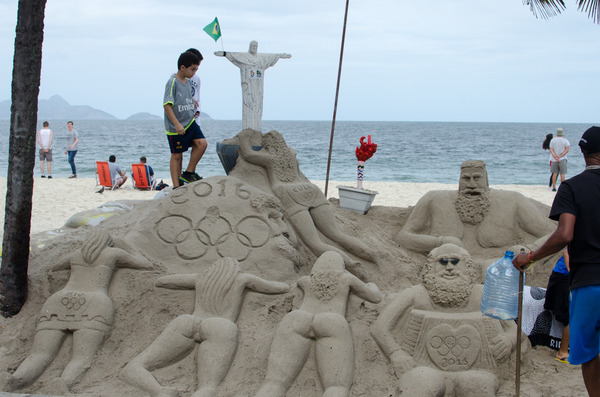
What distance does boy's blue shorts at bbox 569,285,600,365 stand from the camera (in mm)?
3092

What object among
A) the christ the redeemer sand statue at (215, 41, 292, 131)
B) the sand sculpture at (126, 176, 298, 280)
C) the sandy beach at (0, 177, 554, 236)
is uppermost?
the christ the redeemer sand statue at (215, 41, 292, 131)

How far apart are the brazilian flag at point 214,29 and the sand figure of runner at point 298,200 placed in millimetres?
1484

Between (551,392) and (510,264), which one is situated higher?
(510,264)

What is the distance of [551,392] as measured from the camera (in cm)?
393

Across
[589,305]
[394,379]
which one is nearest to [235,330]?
[394,379]

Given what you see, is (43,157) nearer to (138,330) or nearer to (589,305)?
(138,330)

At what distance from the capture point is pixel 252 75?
6621mm

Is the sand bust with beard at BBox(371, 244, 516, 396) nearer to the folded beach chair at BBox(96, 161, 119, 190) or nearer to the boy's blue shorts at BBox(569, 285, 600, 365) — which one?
the boy's blue shorts at BBox(569, 285, 600, 365)

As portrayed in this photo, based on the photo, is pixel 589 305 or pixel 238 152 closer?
pixel 589 305

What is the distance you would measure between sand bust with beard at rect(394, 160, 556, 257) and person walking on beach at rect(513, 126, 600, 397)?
8.66ft

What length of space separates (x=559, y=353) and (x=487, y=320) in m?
0.83

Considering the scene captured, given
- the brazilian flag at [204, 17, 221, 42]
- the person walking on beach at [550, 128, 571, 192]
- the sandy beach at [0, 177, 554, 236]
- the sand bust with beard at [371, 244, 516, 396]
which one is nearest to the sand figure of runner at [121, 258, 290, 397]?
the sand bust with beard at [371, 244, 516, 396]

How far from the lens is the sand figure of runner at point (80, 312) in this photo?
14.0 ft

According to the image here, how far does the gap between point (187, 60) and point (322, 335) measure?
129 inches
